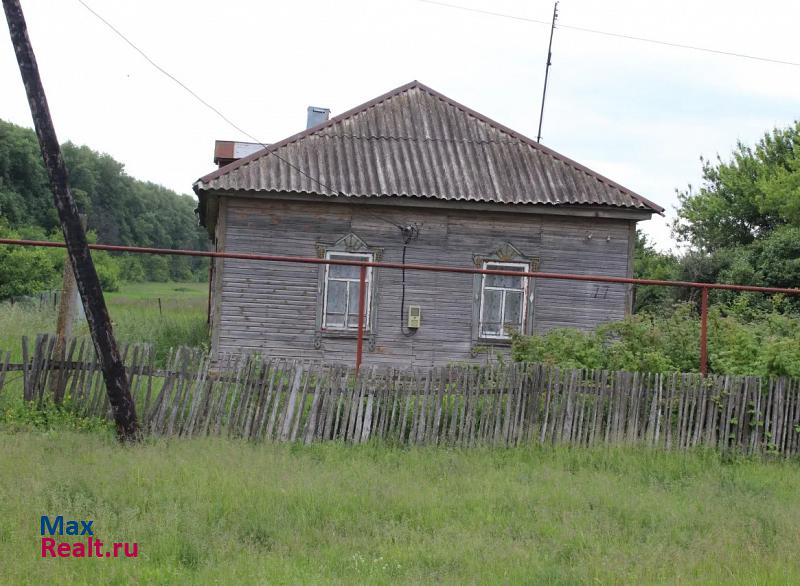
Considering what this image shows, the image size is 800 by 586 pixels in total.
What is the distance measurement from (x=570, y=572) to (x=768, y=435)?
431cm

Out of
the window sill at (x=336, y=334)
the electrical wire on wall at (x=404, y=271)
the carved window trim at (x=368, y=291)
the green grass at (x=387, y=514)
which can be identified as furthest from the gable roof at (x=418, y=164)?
the green grass at (x=387, y=514)

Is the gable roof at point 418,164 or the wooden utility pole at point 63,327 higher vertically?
the gable roof at point 418,164

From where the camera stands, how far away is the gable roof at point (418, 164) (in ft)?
47.3

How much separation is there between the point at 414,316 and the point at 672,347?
6374 millimetres

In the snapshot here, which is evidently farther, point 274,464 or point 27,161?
point 27,161

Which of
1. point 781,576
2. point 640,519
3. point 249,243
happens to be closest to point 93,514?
point 640,519

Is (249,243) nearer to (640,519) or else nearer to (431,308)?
(431,308)

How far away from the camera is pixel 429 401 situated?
8.04 meters

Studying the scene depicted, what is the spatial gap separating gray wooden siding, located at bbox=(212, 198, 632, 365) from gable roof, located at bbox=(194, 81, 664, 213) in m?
0.48

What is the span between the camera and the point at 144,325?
53.0 ft

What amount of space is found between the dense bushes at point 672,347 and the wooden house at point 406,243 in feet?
17.6

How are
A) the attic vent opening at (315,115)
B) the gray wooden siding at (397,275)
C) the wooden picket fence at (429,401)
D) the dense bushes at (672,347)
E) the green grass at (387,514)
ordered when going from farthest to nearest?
the attic vent opening at (315,115), the gray wooden siding at (397,275), the dense bushes at (672,347), the wooden picket fence at (429,401), the green grass at (387,514)

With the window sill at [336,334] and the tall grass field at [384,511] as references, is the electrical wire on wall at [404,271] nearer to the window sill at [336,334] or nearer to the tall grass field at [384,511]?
the window sill at [336,334]

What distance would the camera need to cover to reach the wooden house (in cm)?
1433
